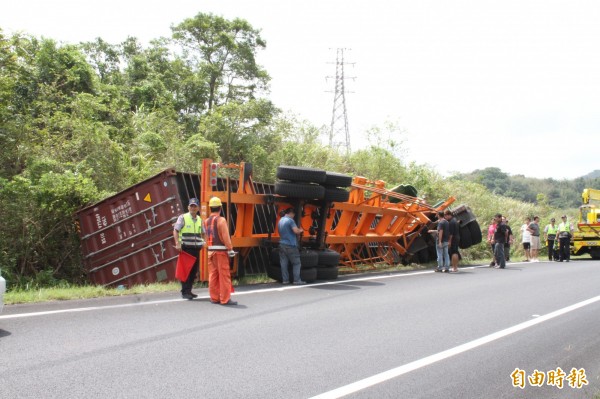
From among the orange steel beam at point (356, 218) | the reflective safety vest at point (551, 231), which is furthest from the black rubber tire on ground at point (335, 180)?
the reflective safety vest at point (551, 231)

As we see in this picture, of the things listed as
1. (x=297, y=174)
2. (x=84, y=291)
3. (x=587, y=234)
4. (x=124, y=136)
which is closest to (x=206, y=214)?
(x=297, y=174)

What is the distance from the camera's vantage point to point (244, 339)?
20.0ft

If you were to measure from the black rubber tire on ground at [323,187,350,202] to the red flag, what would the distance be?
3.75 m

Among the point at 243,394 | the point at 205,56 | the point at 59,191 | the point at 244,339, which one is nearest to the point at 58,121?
the point at 59,191

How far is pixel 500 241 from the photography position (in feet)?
56.1

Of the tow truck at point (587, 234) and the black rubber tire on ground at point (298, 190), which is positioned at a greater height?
the black rubber tire on ground at point (298, 190)

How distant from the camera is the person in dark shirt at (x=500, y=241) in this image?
661 inches

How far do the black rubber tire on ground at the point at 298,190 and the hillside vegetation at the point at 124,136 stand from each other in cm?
472

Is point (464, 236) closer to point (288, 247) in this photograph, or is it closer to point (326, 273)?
point (326, 273)

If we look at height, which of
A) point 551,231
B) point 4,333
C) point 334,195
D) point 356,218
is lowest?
point 4,333

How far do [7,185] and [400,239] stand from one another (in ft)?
33.1

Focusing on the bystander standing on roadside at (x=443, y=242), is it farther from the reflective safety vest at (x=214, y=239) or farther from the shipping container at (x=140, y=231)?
the reflective safety vest at (x=214, y=239)

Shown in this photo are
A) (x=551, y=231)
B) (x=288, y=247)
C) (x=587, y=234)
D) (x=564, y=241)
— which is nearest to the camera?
(x=288, y=247)

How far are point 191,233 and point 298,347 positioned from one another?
3.57m
